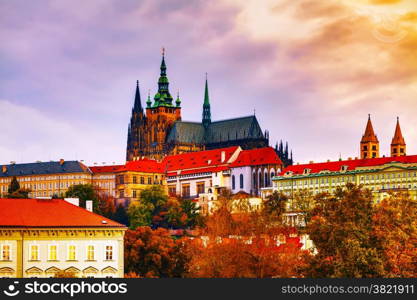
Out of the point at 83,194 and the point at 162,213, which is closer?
the point at 83,194

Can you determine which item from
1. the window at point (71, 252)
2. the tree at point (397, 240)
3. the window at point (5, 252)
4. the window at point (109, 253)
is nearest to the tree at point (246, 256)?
the tree at point (397, 240)

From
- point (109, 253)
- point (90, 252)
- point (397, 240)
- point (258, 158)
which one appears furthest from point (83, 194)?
point (397, 240)

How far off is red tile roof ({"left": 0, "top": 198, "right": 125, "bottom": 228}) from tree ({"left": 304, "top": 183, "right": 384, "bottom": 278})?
13097mm

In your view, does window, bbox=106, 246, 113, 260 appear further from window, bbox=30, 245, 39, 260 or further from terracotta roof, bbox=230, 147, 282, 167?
terracotta roof, bbox=230, 147, 282, 167

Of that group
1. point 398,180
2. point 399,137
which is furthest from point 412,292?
point 399,137

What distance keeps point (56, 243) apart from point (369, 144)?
127393 mm

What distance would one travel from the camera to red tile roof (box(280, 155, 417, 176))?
167750 millimetres

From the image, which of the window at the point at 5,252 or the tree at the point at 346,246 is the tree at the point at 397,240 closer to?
the tree at the point at 346,246

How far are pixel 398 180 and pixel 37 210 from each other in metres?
97.8

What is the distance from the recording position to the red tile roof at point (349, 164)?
550ft

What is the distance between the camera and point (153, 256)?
9169 centimetres

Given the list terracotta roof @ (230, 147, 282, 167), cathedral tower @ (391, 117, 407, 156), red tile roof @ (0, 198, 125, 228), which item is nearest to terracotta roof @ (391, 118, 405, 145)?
cathedral tower @ (391, 117, 407, 156)

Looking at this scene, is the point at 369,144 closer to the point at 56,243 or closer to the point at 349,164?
the point at 349,164

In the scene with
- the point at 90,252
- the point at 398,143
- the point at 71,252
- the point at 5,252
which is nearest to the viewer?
the point at 5,252
